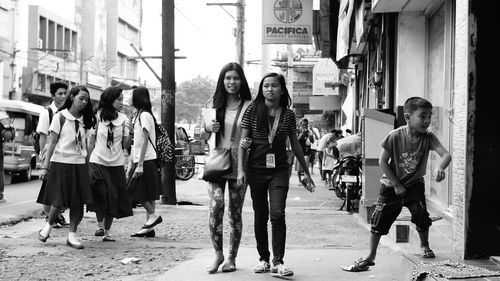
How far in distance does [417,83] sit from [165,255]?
620 centimetres

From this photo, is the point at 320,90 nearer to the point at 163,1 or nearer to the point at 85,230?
the point at 163,1

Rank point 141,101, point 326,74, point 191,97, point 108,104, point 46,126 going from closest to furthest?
point 108,104
point 46,126
point 141,101
point 326,74
point 191,97

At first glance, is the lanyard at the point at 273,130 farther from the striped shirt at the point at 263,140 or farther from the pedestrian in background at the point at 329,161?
the pedestrian in background at the point at 329,161

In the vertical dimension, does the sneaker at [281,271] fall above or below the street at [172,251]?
above

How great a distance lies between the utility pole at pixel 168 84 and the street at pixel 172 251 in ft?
3.56

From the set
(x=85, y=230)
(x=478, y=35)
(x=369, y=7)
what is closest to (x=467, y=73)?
(x=478, y=35)

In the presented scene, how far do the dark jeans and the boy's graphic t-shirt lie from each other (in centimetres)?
90

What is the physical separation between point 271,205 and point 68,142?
2.83 m

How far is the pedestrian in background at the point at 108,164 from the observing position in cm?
816

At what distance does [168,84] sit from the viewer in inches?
503

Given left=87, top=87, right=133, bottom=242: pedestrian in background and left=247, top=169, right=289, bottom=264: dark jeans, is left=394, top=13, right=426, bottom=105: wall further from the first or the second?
left=247, top=169, right=289, bottom=264: dark jeans

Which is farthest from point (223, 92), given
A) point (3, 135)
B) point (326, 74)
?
point (326, 74)

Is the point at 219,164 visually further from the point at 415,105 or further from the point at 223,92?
the point at 415,105

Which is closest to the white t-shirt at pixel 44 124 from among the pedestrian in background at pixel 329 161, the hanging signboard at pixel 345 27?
the hanging signboard at pixel 345 27
